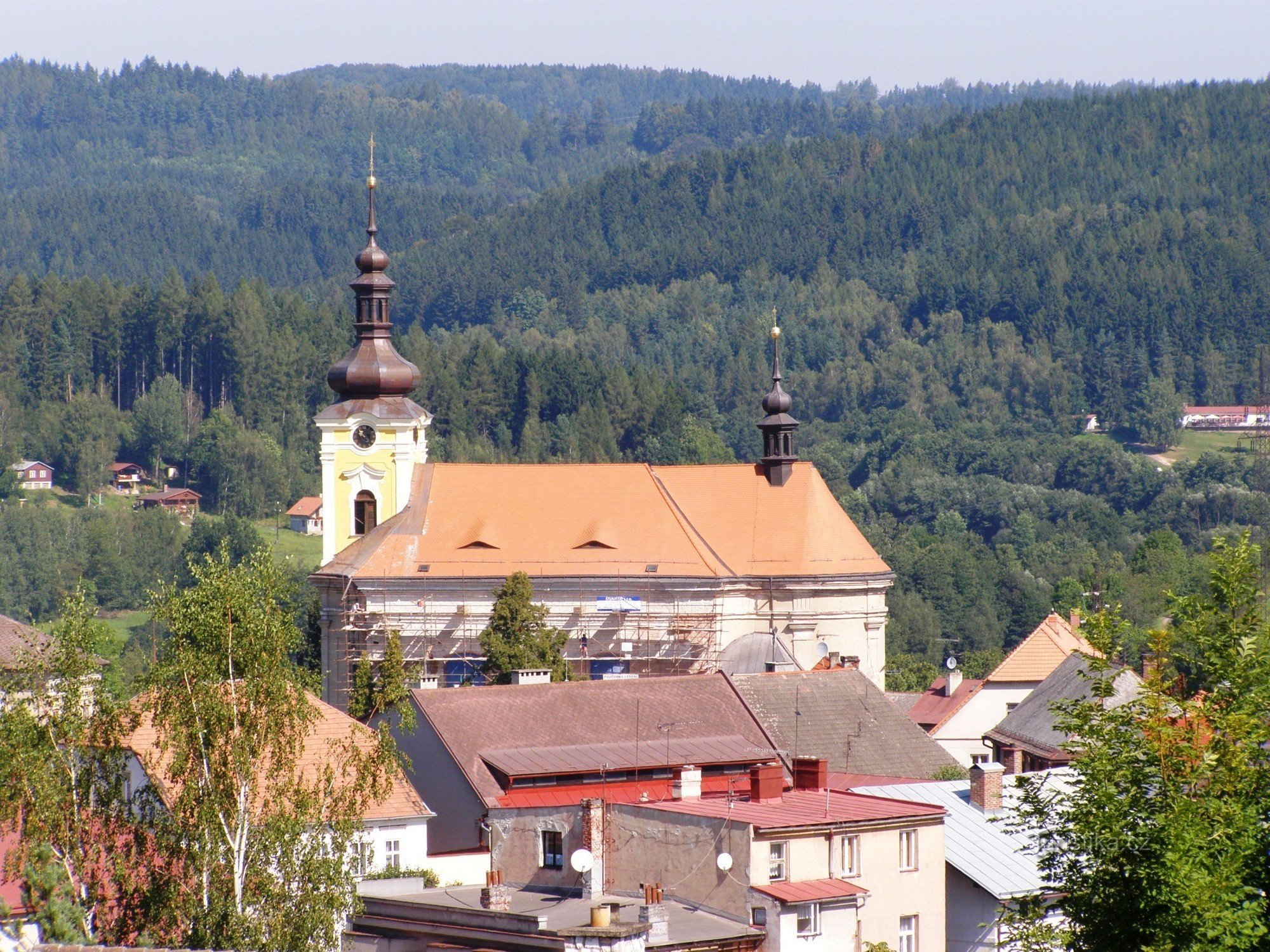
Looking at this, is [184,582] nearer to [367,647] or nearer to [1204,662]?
[367,647]

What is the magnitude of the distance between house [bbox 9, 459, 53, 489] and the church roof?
3213 inches

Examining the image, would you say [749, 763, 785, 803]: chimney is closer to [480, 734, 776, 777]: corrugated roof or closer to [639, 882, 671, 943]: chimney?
[639, 882, 671, 943]: chimney

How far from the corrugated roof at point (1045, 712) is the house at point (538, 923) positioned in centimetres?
1714

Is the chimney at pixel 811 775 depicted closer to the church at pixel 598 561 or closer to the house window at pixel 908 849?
the house window at pixel 908 849

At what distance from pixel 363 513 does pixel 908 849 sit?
3075cm

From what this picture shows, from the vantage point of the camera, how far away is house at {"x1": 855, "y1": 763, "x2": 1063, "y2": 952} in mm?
30312

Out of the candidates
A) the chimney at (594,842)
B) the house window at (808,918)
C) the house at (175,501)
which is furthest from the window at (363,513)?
the house at (175,501)

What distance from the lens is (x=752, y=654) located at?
54.1 m

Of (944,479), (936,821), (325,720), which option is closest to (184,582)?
(944,479)

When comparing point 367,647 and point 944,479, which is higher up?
point 944,479

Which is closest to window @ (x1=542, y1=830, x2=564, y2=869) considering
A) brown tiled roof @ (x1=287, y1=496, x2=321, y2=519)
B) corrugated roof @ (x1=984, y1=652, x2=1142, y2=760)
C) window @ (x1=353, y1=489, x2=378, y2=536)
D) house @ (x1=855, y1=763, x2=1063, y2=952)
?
house @ (x1=855, y1=763, x2=1063, y2=952)

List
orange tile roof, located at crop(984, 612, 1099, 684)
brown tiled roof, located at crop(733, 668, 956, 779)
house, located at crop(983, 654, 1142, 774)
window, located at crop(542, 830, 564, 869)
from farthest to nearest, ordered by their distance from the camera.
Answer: orange tile roof, located at crop(984, 612, 1099, 684) → house, located at crop(983, 654, 1142, 774) → brown tiled roof, located at crop(733, 668, 956, 779) → window, located at crop(542, 830, 564, 869)

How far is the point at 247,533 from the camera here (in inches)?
4656

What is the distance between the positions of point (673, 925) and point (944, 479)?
13055 cm
